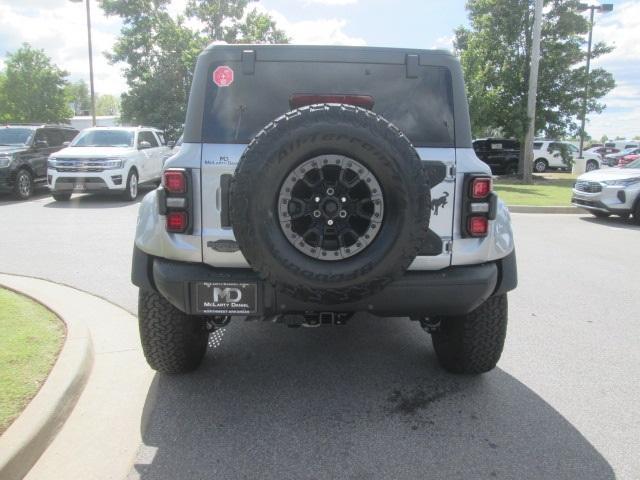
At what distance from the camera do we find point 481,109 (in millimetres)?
20656

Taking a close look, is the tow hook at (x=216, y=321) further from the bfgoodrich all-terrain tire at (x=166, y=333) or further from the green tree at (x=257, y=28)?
the green tree at (x=257, y=28)

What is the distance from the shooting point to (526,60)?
2236cm

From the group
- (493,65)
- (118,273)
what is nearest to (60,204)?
(118,273)

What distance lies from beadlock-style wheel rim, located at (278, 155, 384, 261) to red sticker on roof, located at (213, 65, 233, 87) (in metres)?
0.86

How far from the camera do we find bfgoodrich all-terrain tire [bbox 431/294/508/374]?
134 inches

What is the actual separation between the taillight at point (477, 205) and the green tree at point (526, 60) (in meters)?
19.5

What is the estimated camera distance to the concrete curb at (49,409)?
2.55m

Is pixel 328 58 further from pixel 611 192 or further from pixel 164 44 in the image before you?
pixel 164 44

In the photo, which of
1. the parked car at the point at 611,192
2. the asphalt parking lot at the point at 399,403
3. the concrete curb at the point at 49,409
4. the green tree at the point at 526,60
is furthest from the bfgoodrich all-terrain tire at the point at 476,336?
the green tree at the point at 526,60

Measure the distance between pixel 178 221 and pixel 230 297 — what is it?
500mm

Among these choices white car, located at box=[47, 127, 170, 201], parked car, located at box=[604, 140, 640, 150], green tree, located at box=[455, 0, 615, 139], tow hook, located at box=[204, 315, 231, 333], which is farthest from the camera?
parked car, located at box=[604, 140, 640, 150]

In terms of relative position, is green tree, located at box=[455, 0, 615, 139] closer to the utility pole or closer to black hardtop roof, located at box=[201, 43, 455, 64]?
the utility pole

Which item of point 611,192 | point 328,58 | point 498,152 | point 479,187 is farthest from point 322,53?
point 498,152

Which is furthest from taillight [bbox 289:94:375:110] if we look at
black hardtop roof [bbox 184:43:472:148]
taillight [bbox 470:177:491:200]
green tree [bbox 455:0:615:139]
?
green tree [bbox 455:0:615:139]
